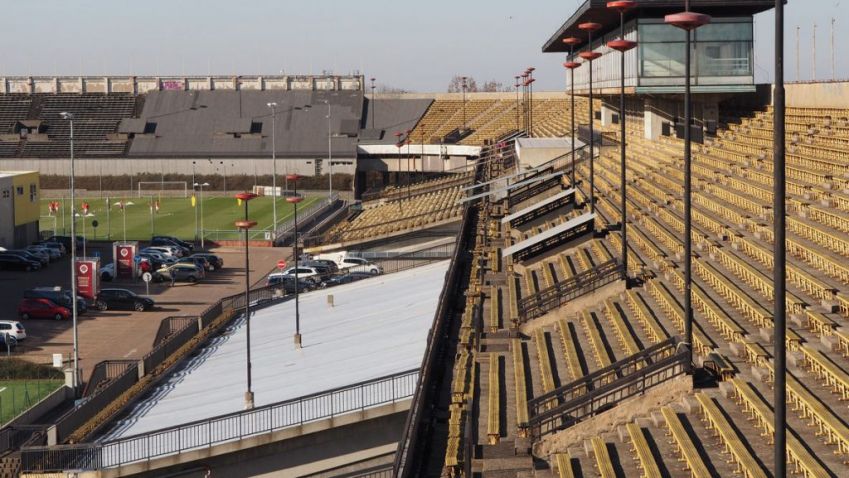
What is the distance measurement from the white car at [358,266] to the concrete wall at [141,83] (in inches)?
2613

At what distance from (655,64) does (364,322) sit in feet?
56.2

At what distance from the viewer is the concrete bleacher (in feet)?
55.3

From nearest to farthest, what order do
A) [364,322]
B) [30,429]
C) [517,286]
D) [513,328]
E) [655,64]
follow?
[513,328] → [30,429] → [517,286] → [364,322] → [655,64]

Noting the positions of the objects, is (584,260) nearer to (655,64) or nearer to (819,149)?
(819,149)

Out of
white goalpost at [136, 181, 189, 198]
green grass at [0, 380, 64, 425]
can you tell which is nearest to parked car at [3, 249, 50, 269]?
green grass at [0, 380, 64, 425]

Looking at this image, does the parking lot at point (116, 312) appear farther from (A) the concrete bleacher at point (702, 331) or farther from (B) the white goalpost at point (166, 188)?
(B) the white goalpost at point (166, 188)

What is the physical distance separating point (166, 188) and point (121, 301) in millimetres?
57081

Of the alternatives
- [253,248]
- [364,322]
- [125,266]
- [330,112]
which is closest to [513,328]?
[364,322]

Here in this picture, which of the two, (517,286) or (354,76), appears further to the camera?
(354,76)

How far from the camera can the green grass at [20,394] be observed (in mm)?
35656

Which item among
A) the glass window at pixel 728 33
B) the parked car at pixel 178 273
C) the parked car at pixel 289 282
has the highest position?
the glass window at pixel 728 33

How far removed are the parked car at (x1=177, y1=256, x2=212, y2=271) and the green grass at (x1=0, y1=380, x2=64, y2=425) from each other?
25610 mm

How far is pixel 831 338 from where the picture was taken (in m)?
18.9

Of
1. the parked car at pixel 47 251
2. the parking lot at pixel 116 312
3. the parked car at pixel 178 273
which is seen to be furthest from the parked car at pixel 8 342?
the parked car at pixel 47 251
